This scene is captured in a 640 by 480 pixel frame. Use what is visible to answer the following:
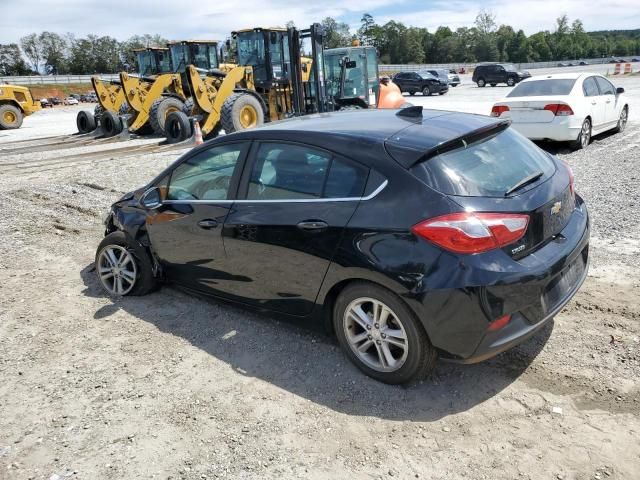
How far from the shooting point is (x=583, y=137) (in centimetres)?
1011

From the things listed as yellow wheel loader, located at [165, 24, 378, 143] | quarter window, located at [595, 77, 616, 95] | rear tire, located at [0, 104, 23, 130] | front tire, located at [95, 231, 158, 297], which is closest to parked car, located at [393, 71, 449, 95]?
yellow wheel loader, located at [165, 24, 378, 143]

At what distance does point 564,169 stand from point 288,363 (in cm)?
235

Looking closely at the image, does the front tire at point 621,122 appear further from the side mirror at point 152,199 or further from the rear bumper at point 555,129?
the side mirror at point 152,199

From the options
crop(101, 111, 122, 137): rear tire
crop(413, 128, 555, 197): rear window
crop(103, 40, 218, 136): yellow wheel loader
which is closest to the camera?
crop(413, 128, 555, 197): rear window

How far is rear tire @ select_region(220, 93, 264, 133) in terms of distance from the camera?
14.4 meters

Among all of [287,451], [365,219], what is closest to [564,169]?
[365,219]

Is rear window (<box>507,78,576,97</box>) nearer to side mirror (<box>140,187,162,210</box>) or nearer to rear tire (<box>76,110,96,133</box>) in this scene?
side mirror (<box>140,187,162,210</box>)

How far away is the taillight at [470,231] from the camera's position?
2.70m

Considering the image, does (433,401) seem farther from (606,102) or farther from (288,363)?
(606,102)

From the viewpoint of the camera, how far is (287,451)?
275 cm

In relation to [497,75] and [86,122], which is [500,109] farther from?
[497,75]

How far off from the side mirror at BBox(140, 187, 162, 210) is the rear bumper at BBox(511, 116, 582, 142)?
24.4ft

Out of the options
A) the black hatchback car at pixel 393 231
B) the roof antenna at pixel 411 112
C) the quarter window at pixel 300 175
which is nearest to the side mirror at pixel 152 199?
the black hatchback car at pixel 393 231

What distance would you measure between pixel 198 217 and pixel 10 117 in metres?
24.0
